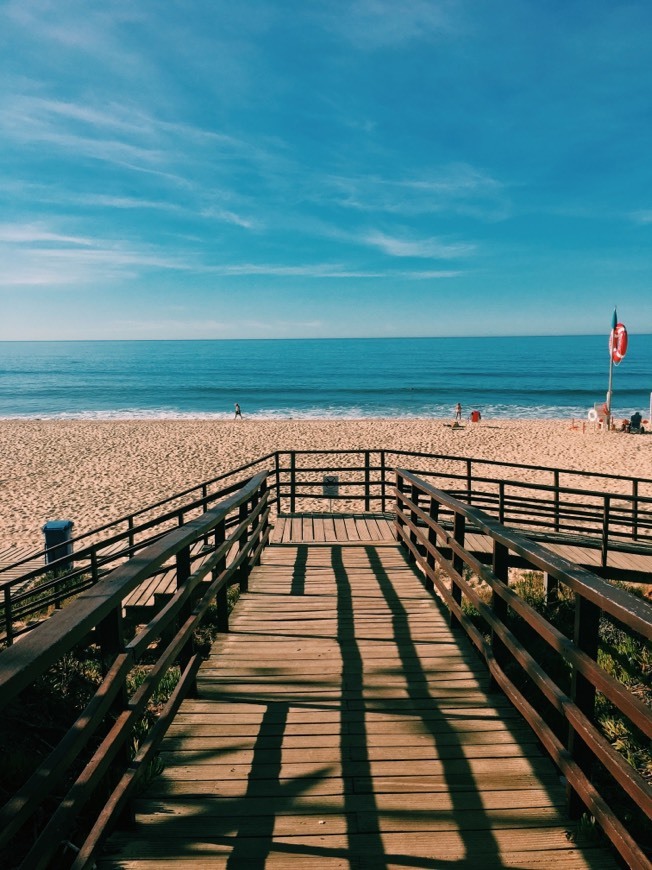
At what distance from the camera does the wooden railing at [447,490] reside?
32.0 feet

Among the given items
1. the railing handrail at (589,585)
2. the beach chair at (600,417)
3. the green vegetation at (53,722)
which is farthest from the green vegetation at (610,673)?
the beach chair at (600,417)

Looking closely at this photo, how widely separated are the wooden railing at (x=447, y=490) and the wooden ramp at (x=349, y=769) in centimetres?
422

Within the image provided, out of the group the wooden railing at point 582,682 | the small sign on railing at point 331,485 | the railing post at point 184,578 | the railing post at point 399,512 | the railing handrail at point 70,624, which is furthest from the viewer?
the small sign on railing at point 331,485

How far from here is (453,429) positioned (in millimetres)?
34531

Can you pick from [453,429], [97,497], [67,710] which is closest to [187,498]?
[97,497]

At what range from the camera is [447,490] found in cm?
1570

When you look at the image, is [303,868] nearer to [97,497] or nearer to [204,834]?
[204,834]

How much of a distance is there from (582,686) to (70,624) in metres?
2.08

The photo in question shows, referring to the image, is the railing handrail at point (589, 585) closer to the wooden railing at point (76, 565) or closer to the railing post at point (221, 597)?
the railing post at point (221, 597)

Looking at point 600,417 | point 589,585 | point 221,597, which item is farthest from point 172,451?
point 589,585

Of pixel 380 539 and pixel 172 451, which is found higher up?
pixel 380 539

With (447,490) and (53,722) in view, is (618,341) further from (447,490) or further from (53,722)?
(53,722)

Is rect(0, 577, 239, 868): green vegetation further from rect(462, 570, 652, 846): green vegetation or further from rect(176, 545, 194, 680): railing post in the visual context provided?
rect(462, 570, 652, 846): green vegetation

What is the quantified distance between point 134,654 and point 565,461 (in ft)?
77.1
